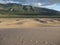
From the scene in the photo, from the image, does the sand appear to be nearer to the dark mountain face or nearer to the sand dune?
the sand dune

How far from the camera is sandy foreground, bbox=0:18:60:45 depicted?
88.7 inches

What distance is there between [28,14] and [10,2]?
0.92 feet

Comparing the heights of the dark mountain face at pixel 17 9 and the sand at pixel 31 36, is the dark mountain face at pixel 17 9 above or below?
above

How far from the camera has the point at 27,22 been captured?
2359mm

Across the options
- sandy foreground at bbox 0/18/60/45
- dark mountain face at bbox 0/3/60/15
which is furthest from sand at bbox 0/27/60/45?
dark mountain face at bbox 0/3/60/15

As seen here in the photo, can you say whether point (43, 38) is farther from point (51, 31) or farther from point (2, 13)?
point (2, 13)

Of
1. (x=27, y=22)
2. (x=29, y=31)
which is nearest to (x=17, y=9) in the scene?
(x=27, y=22)

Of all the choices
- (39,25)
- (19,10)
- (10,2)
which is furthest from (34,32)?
(10,2)

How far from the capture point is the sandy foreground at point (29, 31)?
88.7 inches

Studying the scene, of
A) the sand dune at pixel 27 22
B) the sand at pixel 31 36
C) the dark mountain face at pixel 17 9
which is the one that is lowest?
the sand at pixel 31 36

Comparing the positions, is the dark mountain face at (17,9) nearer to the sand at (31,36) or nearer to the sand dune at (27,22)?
the sand dune at (27,22)

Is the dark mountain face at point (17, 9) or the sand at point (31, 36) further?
the dark mountain face at point (17, 9)

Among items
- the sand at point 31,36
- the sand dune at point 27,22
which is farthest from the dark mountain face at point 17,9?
the sand at point 31,36

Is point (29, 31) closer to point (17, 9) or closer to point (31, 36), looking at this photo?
point (31, 36)
